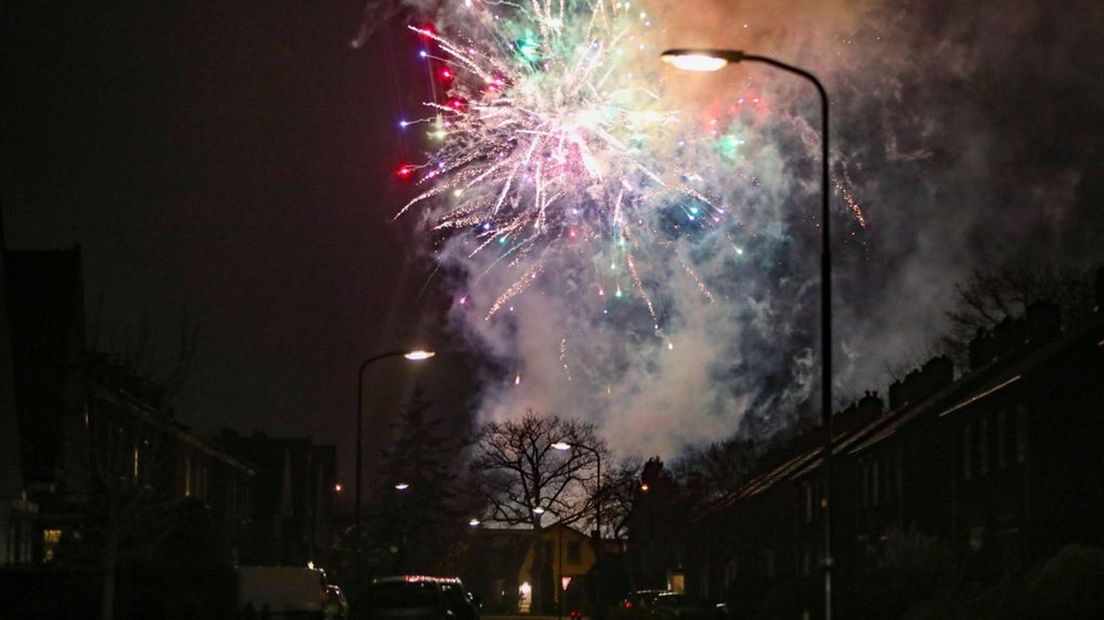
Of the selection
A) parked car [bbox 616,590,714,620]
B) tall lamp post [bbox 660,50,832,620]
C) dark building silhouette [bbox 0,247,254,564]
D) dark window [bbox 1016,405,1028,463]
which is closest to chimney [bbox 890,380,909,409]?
parked car [bbox 616,590,714,620]

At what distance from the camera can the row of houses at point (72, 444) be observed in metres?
28.7

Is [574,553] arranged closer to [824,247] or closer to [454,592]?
[454,592]

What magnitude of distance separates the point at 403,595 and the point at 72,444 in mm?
10962

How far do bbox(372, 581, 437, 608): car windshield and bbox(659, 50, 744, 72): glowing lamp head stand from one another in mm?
17568

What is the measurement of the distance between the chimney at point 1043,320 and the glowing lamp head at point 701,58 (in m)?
23.6

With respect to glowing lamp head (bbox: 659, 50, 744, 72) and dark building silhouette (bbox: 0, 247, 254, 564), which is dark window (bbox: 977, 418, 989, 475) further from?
glowing lamp head (bbox: 659, 50, 744, 72)

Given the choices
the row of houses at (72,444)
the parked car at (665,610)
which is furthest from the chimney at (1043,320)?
the row of houses at (72,444)

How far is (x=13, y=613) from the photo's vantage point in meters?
26.4

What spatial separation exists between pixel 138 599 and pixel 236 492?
131ft

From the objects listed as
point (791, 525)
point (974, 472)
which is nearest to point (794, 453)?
point (791, 525)

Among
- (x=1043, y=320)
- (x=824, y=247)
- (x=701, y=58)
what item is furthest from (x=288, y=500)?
(x=701, y=58)

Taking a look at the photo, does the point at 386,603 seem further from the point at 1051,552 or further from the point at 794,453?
the point at 794,453

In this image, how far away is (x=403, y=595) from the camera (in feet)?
105

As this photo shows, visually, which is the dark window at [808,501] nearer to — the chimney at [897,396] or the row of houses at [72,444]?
the chimney at [897,396]
